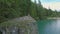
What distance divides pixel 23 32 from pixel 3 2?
306 inches

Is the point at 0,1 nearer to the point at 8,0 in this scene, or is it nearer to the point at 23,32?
the point at 8,0

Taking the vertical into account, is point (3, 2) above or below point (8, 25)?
above

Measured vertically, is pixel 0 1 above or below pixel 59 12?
above

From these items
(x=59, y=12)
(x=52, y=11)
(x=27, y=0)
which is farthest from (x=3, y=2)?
(x=59, y=12)

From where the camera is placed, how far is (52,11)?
69000 millimetres

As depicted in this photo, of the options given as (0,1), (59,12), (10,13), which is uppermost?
(0,1)

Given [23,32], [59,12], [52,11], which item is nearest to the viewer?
[23,32]

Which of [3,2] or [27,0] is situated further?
[27,0]

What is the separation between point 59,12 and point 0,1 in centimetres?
6259

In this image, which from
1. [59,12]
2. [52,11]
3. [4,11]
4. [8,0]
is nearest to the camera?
[4,11]

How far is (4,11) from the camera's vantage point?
48.7 feet

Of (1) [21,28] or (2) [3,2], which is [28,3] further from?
(1) [21,28]

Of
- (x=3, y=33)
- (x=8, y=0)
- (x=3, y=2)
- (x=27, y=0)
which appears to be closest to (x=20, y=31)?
(x=3, y=33)

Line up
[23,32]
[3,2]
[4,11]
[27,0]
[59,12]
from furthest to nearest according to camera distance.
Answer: [59,12] < [27,0] < [3,2] < [4,11] < [23,32]
